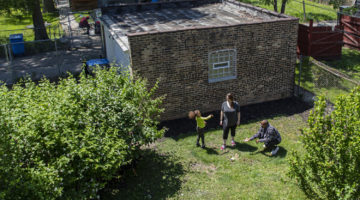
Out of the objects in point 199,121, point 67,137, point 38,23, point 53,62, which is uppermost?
point 38,23

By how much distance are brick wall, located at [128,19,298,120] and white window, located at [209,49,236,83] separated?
176 millimetres

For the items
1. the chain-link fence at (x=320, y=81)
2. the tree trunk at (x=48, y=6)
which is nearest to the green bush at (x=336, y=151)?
the chain-link fence at (x=320, y=81)

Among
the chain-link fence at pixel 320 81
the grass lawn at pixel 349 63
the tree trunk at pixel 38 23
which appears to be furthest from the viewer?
the tree trunk at pixel 38 23

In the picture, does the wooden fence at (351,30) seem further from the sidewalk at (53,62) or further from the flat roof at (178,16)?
the sidewalk at (53,62)

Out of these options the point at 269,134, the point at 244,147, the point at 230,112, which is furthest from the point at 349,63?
the point at 230,112

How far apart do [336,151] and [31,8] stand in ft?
71.0

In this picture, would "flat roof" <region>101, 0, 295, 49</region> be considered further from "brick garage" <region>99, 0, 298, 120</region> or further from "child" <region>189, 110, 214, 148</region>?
"child" <region>189, 110, 214, 148</region>

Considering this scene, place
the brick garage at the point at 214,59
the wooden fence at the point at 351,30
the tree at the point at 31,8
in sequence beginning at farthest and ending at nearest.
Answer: the tree at the point at 31,8, the wooden fence at the point at 351,30, the brick garage at the point at 214,59

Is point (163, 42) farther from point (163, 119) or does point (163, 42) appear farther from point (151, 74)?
point (163, 119)

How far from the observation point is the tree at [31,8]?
22056mm

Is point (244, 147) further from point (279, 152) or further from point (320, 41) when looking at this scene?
point (320, 41)

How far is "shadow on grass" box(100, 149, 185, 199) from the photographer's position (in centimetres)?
873

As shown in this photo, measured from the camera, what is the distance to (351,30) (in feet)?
70.1

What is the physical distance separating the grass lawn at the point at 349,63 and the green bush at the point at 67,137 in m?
12.4
